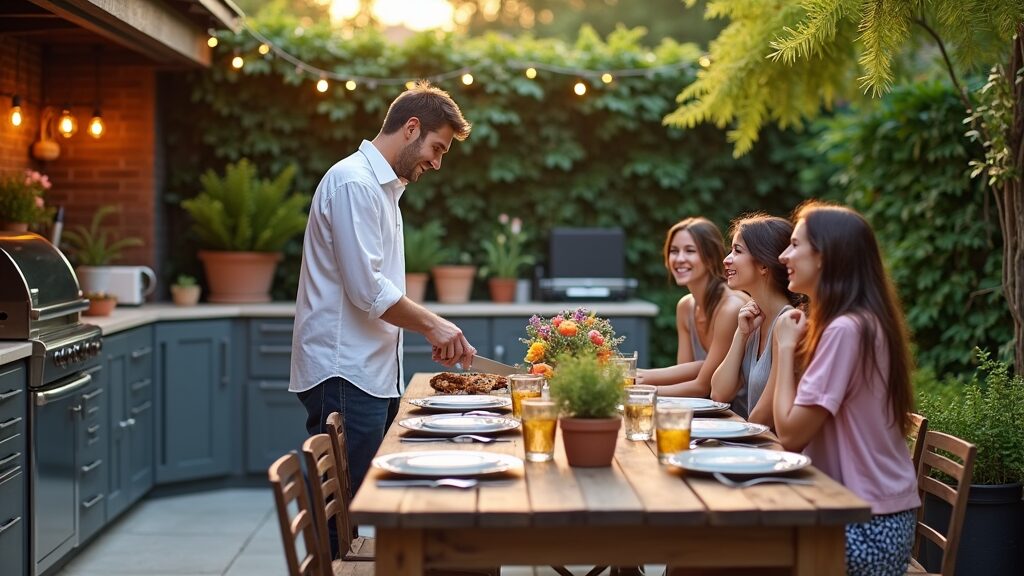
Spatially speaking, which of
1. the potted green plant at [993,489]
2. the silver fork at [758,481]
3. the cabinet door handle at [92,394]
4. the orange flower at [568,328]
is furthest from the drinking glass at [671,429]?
the cabinet door handle at [92,394]

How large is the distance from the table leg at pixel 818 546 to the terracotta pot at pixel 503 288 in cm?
462

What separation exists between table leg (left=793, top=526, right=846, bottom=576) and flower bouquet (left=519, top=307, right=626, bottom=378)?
1303 mm

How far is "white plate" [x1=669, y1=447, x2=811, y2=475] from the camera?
7.72 ft

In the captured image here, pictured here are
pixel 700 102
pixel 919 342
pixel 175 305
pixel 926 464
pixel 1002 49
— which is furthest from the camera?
pixel 175 305

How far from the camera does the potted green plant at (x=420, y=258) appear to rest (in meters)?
6.62

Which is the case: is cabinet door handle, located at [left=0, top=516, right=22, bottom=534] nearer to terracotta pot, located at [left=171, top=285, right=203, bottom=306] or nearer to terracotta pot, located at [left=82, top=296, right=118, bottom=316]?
terracotta pot, located at [left=82, top=296, right=118, bottom=316]

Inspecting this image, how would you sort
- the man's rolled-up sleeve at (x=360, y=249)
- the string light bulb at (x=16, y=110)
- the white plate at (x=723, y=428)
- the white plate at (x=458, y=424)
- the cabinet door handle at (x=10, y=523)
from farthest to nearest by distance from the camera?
the string light bulb at (x=16, y=110) → the cabinet door handle at (x=10, y=523) → the man's rolled-up sleeve at (x=360, y=249) → the white plate at (x=458, y=424) → the white plate at (x=723, y=428)

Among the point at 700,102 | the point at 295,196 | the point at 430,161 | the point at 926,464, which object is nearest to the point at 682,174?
the point at 700,102

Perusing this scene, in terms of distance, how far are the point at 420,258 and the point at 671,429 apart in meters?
4.28

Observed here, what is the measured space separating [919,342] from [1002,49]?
227cm

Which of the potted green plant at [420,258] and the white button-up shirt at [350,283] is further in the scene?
the potted green plant at [420,258]

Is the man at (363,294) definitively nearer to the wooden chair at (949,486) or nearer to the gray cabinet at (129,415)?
the wooden chair at (949,486)

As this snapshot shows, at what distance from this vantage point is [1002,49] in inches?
161

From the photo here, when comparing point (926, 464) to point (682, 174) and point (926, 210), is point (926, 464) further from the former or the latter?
point (682, 174)
